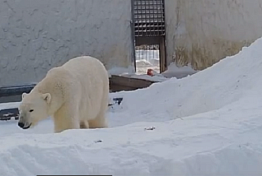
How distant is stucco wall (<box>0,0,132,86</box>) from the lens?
8.52 metres

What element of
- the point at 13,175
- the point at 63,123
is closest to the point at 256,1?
the point at 63,123

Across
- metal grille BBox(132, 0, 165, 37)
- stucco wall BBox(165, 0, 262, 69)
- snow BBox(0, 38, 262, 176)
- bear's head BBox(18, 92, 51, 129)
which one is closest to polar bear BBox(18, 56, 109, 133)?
bear's head BBox(18, 92, 51, 129)

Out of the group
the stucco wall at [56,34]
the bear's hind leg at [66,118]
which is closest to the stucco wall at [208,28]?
the stucco wall at [56,34]

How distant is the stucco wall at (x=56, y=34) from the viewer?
8516 mm

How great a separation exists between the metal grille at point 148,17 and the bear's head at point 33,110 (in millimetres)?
5510

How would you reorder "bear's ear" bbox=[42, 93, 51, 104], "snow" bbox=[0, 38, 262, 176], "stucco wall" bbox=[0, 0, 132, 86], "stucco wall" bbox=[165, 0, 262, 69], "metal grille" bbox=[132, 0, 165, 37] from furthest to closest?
"metal grille" bbox=[132, 0, 165, 37]
"stucco wall" bbox=[0, 0, 132, 86]
"stucco wall" bbox=[165, 0, 262, 69]
"bear's ear" bbox=[42, 93, 51, 104]
"snow" bbox=[0, 38, 262, 176]

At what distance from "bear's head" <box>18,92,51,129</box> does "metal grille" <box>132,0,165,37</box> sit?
18.1ft

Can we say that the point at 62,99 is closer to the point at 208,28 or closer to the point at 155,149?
the point at 155,149

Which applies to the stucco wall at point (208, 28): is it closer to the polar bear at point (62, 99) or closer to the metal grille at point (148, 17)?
the metal grille at point (148, 17)

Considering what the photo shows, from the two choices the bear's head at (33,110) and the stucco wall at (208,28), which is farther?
the stucco wall at (208,28)

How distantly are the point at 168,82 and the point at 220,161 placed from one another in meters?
3.78

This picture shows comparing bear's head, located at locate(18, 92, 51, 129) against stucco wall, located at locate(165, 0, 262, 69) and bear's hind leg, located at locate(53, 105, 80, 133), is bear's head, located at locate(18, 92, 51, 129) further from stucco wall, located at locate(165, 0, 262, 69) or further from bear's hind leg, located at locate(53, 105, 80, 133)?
stucco wall, located at locate(165, 0, 262, 69)

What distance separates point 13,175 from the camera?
228 cm

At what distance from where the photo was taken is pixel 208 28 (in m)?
8.86
